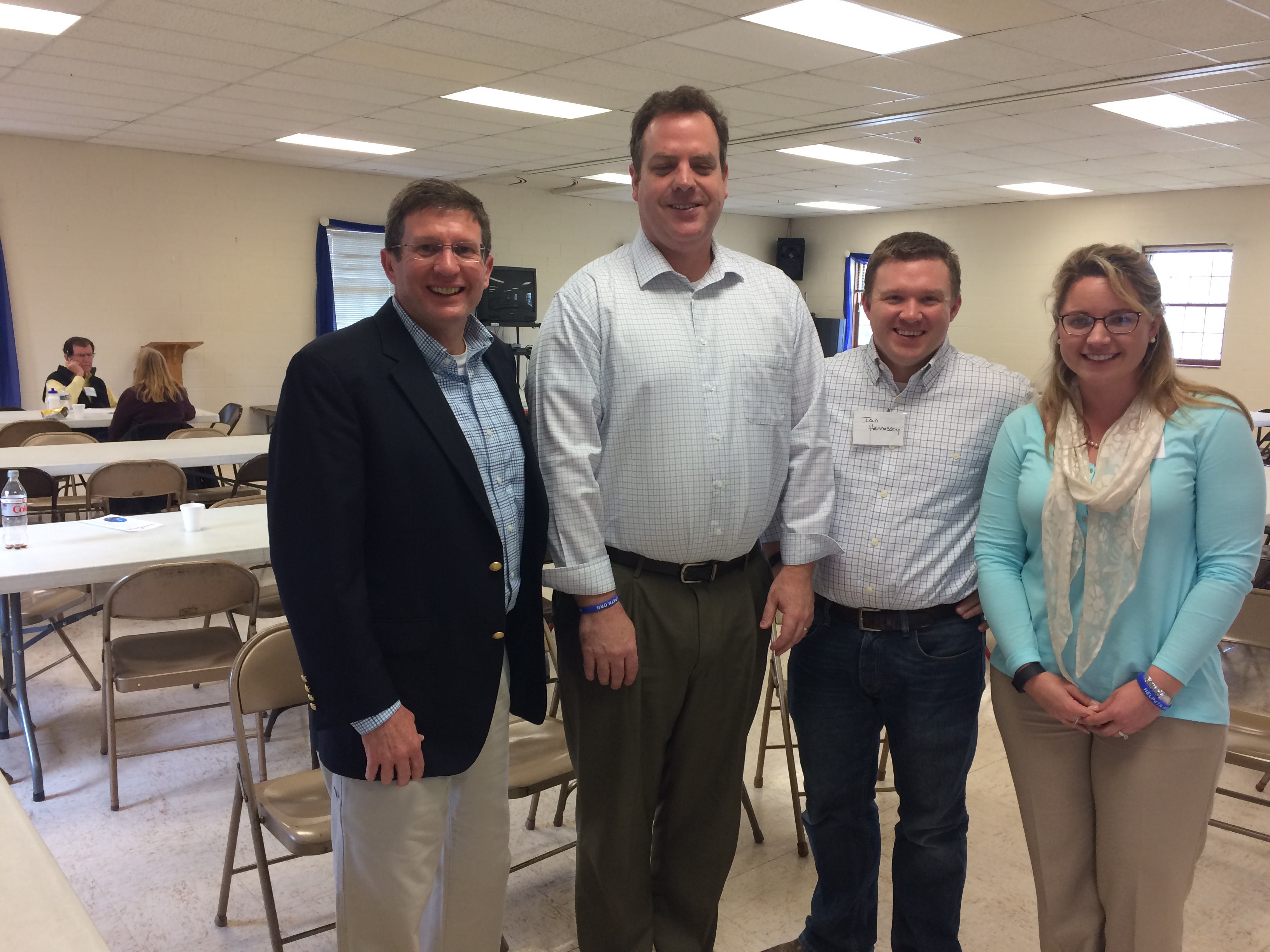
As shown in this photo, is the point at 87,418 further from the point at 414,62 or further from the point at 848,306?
the point at 848,306

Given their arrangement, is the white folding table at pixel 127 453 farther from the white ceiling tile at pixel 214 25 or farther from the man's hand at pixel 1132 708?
the man's hand at pixel 1132 708

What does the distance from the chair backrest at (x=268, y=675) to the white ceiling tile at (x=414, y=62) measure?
13.7 feet

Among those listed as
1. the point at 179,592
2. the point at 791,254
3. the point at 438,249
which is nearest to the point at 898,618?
the point at 438,249

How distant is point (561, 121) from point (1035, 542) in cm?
658

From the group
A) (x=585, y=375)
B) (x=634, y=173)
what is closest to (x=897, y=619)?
(x=585, y=375)

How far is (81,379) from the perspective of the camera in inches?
308

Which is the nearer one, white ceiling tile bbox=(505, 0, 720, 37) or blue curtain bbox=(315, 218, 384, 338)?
white ceiling tile bbox=(505, 0, 720, 37)

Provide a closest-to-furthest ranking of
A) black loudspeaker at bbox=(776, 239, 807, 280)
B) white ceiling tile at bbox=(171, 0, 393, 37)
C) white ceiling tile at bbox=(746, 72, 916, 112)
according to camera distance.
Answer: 1. white ceiling tile at bbox=(171, 0, 393, 37)
2. white ceiling tile at bbox=(746, 72, 916, 112)
3. black loudspeaker at bbox=(776, 239, 807, 280)

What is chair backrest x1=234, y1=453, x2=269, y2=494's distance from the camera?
539cm

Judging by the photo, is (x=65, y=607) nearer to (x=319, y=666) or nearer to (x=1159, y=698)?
(x=319, y=666)

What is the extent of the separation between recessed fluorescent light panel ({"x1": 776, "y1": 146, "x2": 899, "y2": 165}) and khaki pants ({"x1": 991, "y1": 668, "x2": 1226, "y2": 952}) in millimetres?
7543

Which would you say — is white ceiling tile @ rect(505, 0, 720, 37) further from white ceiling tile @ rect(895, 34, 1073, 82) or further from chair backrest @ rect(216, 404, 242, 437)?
chair backrest @ rect(216, 404, 242, 437)

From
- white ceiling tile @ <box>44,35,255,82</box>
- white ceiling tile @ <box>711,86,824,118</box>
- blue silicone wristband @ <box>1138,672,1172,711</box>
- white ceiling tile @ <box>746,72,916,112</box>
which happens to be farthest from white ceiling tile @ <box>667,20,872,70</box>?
blue silicone wristband @ <box>1138,672,1172,711</box>

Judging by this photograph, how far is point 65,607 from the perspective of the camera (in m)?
3.60
